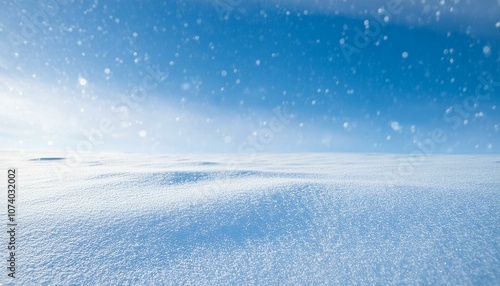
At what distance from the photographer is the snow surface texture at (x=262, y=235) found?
1.33 metres

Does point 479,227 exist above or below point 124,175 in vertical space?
below

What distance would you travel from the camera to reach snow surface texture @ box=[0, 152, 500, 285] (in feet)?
4.37

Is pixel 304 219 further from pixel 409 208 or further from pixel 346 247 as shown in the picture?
pixel 409 208

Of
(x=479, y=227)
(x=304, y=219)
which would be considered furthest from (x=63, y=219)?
(x=479, y=227)

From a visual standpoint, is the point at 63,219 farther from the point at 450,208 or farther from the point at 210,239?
the point at 450,208

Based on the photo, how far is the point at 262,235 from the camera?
5.65 ft

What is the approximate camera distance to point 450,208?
6.57 feet

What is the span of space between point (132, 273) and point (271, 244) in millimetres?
806

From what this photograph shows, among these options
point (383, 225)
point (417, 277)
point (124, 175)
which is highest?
point (124, 175)

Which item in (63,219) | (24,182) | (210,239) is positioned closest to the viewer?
(210,239)

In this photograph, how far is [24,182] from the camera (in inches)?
123

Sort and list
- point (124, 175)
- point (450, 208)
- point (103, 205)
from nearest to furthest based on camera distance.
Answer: point (450, 208), point (103, 205), point (124, 175)

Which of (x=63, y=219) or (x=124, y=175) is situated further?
(x=124, y=175)

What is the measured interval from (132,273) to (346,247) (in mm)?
1229
